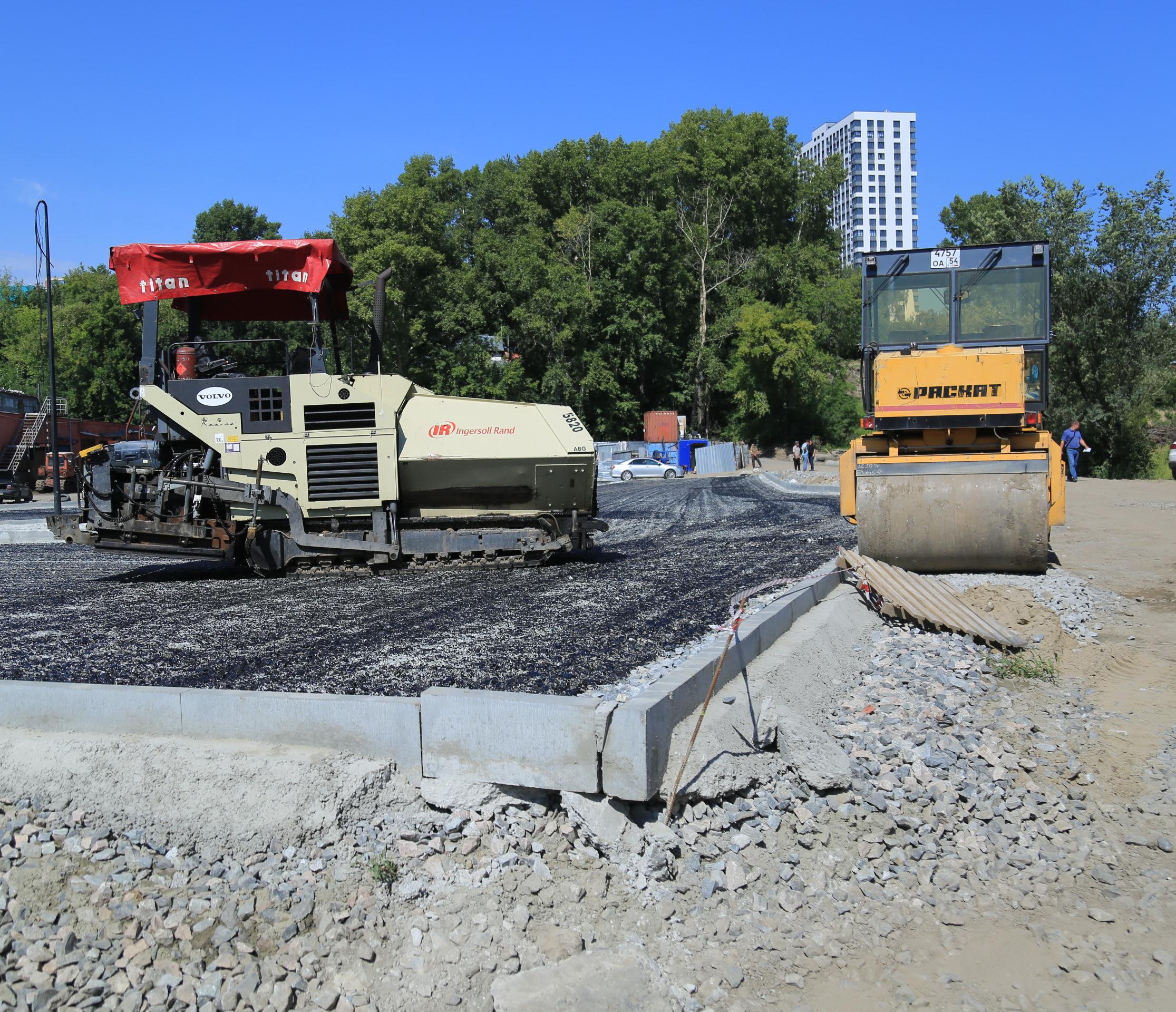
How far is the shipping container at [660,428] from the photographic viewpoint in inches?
1911

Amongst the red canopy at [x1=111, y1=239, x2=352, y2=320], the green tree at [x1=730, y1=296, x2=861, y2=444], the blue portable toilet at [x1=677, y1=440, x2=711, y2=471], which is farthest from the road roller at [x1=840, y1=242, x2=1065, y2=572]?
the green tree at [x1=730, y1=296, x2=861, y2=444]

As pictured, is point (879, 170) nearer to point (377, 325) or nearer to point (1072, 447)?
point (1072, 447)

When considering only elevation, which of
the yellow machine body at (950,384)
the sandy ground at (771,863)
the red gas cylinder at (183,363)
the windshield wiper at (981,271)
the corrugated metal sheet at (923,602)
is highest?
the windshield wiper at (981,271)

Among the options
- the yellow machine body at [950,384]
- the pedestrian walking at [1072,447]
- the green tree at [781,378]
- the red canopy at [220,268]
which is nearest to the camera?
the yellow machine body at [950,384]

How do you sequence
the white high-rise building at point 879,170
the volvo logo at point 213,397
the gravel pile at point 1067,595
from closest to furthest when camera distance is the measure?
the gravel pile at point 1067,595 → the volvo logo at point 213,397 → the white high-rise building at point 879,170

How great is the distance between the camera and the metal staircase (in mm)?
32562

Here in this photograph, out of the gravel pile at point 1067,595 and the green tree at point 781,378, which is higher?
the green tree at point 781,378

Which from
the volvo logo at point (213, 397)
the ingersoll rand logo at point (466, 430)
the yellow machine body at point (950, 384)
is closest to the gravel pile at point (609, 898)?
the yellow machine body at point (950, 384)

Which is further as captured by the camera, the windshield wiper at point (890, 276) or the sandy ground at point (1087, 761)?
the windshield wiper at point (890, 276)

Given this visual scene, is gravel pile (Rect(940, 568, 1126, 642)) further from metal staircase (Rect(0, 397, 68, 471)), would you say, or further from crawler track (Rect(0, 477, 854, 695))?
metal staircase (Rect(0, 397, 68, 471))

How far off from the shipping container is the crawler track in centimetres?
3530

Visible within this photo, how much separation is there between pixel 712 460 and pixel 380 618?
129ft

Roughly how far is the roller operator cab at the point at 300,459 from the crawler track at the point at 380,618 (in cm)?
39

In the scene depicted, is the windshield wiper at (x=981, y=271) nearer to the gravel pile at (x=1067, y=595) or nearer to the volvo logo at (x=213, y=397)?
the gravel pile at (x=1067, y=595)
